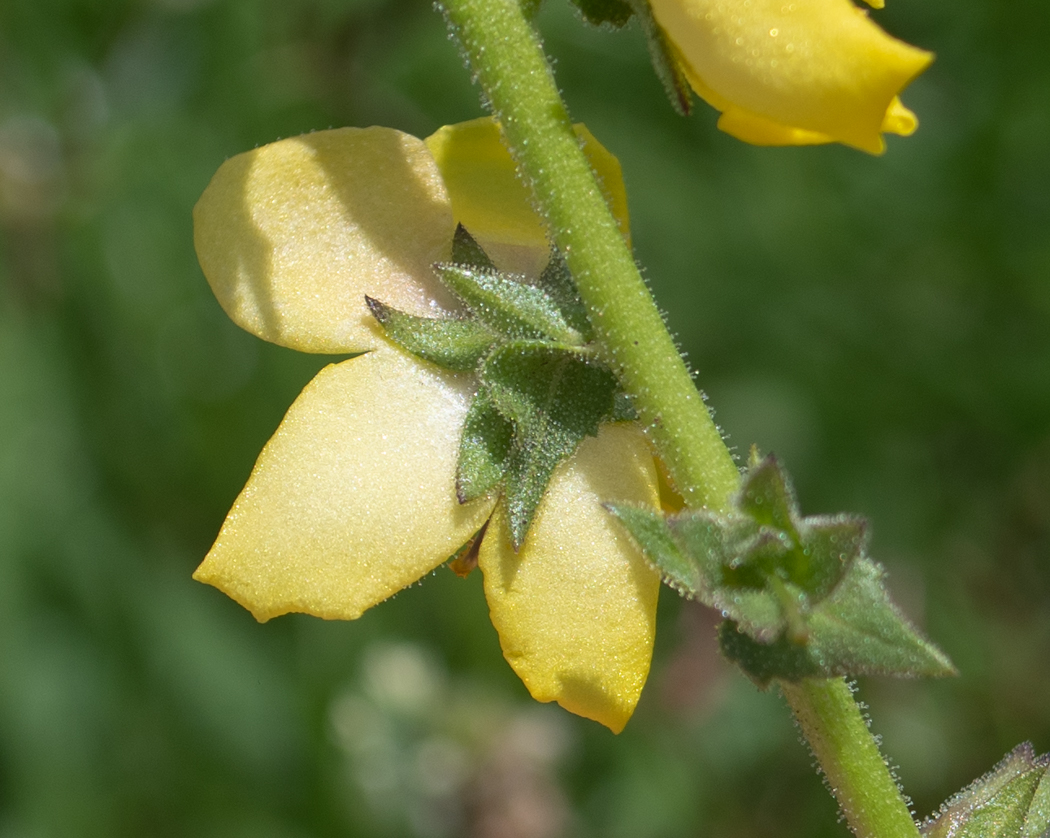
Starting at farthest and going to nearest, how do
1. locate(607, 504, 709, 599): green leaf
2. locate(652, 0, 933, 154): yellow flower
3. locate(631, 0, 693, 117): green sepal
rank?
locate(631, 0, 693, 117): green sepal, locate(607, 504, 709, 599): green leaf, locate(652, 0, 933, 154): yellow flower

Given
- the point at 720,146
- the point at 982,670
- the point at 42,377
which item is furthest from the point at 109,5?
the point at 982,670

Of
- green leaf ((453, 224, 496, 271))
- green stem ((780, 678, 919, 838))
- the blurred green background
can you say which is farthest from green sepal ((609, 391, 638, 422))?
the blurred green background

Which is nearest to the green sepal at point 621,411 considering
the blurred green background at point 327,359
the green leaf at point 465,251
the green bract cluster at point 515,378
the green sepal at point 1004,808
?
the green bract cluster at point 515,378

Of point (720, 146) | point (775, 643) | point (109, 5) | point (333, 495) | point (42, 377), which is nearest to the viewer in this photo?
point (775, 643)

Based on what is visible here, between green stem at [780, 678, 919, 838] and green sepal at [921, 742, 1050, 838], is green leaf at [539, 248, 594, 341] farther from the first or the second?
green sepal at [921, 742, 1050, 838]

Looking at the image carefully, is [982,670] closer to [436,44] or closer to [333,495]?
[436,44]

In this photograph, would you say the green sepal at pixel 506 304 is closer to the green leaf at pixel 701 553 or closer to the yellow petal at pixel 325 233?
the yellow petal at pixel 325 233

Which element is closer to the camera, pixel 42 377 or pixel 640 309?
pixel 640 309
